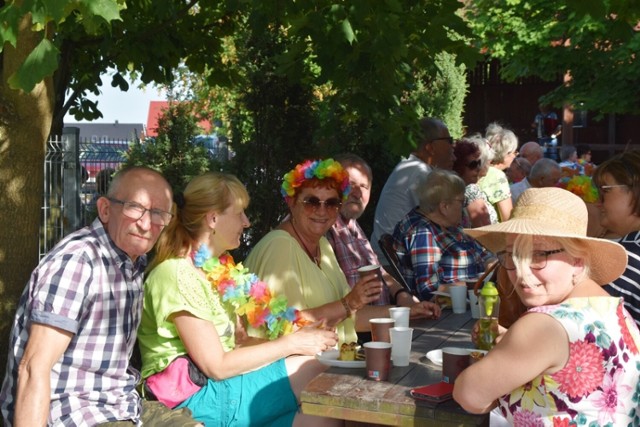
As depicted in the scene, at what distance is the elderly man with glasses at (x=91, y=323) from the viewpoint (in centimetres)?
274

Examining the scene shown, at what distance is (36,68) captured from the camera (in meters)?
3.29

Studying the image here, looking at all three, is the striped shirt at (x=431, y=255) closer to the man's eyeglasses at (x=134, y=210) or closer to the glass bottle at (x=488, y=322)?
the glass bottle at (x=488, y=322)

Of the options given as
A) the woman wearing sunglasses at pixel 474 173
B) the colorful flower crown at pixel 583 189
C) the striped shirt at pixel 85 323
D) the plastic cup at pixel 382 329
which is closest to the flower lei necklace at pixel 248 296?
the striped shirt at pixel 85 323

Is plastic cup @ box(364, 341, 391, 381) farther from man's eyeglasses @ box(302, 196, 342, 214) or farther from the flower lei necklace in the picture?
man's eyeglasses @ box(302, 196, 342, 214)

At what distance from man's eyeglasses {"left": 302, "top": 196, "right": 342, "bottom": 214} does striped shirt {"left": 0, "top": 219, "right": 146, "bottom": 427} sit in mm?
1290

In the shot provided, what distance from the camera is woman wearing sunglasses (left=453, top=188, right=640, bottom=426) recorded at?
7.75ft

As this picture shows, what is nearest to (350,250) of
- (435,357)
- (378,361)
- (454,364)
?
(435,357)

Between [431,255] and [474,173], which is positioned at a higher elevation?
[474,173]

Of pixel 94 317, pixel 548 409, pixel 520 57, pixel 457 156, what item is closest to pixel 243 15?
pixel 457 156

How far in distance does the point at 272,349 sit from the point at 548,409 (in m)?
1.37

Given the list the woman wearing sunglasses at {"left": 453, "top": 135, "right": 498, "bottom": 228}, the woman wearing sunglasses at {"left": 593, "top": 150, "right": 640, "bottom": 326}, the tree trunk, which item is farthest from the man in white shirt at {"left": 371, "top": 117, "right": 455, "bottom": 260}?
the tree trunk

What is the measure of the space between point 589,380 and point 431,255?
8.82 feet

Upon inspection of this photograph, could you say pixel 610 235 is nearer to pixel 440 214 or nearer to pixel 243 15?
pixel 440 214

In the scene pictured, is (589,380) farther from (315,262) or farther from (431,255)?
(431,255)
